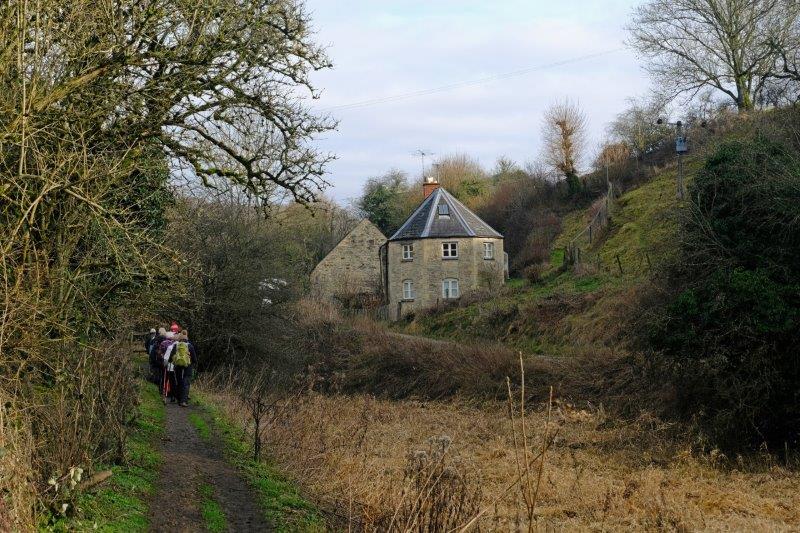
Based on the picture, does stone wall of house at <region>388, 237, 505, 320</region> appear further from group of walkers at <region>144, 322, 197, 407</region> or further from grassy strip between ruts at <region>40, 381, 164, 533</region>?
grassy strip between ruts at <region>40, 381, 164, 533</region>

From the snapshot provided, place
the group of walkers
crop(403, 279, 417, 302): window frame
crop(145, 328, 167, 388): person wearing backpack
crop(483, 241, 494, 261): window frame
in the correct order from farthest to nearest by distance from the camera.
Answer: crop(403, 279, 417, 302): window frame, crop(483, 241, 494, 261): window frame, crop(145, 328, 167, 388): person wearing backpack, the group of walkers

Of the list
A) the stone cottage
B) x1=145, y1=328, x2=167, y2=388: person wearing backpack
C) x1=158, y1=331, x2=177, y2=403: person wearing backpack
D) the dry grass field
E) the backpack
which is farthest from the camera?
the stone cottage

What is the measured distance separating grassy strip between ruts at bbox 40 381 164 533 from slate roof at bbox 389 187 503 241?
129ft

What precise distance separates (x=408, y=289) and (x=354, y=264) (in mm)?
10239

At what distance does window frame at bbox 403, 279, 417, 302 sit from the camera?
52.8 metres

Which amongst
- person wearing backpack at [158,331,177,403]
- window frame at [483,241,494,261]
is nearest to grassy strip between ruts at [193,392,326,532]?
person wearing backpack at [158,331,177,403]

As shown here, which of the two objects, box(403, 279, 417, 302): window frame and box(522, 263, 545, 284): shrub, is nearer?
box(522, 263, 545, 284): shrub

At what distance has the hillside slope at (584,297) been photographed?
28312mm

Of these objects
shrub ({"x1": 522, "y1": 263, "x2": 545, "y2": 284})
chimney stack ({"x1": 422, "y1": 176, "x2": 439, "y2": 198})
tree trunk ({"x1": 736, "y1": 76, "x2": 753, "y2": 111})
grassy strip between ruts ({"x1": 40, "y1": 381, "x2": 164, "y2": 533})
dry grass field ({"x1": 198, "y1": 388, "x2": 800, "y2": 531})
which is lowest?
dry grass field ({"x1": 198, "y1": 388, "x2": 800, "y2": 531})

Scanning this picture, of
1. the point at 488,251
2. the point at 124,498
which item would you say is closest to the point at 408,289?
the point at 488,251

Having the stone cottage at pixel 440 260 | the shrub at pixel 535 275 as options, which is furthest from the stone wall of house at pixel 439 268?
the shrub at pixel 535 275

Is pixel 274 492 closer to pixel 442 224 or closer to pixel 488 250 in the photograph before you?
pixel 488 250

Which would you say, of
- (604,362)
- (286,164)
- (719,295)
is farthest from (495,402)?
(286,164)

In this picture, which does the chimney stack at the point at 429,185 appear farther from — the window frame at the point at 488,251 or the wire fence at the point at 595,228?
the wire fence at the point at 595,228
